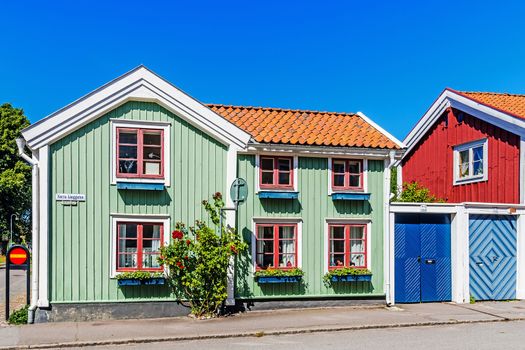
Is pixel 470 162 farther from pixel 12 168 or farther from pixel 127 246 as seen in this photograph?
pixel 12 168

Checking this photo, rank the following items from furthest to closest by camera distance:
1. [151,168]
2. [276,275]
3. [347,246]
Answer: [347,246], [276,275], [151,168]

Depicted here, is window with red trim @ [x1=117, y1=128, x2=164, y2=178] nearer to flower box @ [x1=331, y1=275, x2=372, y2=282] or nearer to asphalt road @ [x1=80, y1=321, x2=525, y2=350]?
asphalt road @ [x1=80, y1=321, x2=525, y2=350]

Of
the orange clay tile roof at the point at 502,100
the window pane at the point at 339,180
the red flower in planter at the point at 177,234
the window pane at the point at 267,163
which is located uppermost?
the orange clay tile roof at the point at 502,100

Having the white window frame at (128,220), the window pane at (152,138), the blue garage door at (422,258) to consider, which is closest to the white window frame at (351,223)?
the blue garage door at (422,258)

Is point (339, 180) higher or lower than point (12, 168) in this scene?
lower

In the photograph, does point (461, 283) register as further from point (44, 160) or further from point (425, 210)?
point (44, 160)

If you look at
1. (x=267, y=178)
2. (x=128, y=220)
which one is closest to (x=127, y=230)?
(x=128, y=220)

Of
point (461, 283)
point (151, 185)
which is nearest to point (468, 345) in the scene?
point (461, 283)

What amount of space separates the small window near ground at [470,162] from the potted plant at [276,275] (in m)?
7.69

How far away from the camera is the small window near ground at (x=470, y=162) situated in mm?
17327

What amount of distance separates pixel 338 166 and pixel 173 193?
4283 millimetres

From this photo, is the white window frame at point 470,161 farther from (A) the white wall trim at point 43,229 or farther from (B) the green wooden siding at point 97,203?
(A) the white wall trim at point 43,229

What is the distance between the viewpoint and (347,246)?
550 inches

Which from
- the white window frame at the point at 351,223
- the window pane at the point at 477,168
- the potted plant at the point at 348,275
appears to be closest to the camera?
the potted plant at the point at 348,275
